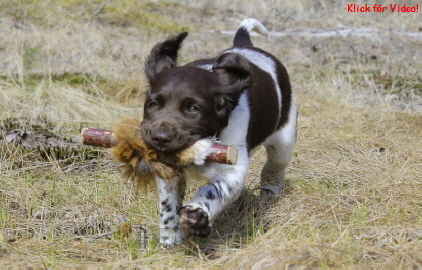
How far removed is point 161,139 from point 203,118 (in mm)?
374

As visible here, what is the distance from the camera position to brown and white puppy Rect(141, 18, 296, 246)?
3.26 meters

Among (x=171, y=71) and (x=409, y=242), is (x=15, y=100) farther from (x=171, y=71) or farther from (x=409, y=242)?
(x=409, y=242)

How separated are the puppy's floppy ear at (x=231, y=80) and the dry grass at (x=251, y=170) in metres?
0.76

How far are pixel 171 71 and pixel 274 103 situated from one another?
111 cm

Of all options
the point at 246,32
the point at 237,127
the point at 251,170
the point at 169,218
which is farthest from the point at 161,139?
the point at 246,32

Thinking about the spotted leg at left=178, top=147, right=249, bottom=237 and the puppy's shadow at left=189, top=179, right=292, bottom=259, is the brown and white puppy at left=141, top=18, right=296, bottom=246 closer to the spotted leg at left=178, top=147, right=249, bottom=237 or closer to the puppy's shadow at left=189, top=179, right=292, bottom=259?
the spotted leg at left=178, top=147, right=249, bottom=237

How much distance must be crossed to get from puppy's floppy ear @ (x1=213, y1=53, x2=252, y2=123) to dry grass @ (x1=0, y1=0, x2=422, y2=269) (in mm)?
760

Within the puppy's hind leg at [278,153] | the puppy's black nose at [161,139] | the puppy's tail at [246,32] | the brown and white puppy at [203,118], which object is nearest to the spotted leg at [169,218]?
the brown and white puppy at [203,118]

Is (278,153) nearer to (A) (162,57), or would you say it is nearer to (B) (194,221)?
(A) (162,57)

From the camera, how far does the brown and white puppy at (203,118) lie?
3.26m

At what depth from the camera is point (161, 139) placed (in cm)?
321

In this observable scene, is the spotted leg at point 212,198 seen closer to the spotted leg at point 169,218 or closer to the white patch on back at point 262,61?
the spotted leg at point 169,218

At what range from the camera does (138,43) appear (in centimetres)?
1188

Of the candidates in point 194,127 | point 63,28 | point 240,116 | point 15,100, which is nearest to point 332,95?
point 15,100
